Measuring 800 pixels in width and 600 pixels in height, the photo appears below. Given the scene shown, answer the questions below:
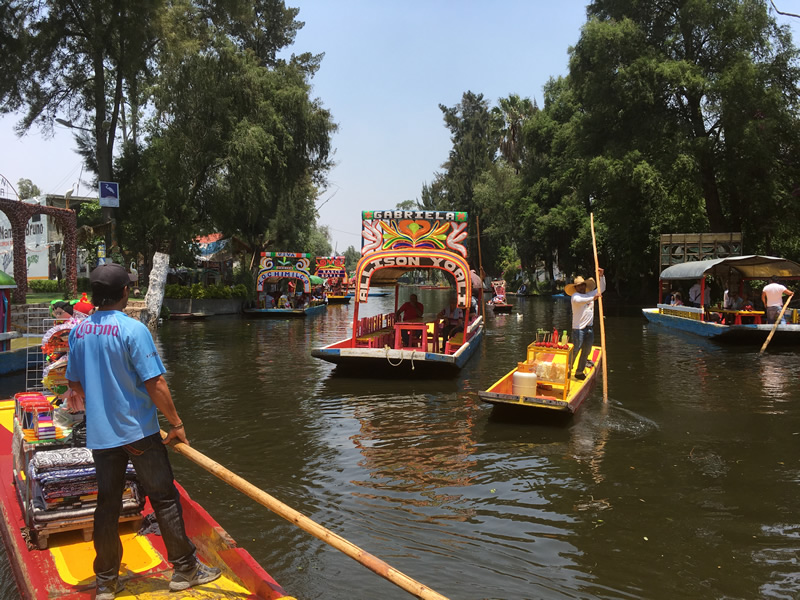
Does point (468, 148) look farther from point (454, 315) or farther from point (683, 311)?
point (454, 315)

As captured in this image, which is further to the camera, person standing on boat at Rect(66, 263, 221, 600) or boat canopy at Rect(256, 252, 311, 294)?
boat canopy at Rect(256, 252, 311, 294)

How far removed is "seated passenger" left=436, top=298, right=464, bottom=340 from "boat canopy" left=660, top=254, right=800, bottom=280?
9724 millimetres

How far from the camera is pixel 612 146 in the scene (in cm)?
3119

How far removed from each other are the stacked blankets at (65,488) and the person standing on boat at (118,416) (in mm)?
882

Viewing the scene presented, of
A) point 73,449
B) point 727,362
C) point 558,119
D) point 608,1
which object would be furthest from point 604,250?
point 73,449

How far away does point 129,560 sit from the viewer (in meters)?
4.39

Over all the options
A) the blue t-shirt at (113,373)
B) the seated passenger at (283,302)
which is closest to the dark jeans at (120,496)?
the blue t-shirt at (113,373)

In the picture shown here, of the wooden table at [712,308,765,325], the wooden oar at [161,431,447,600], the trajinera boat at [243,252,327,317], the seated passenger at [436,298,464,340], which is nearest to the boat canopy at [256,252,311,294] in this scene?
the trajinera boat at [243,252,327,317]

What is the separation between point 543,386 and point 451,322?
6.32 m

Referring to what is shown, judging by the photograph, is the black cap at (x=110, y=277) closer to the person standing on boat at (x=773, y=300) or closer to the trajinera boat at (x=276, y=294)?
the person standing on boat at (x=773, y=300)

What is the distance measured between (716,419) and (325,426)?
21.5ft

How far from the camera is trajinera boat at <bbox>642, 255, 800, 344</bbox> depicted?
18.9 m

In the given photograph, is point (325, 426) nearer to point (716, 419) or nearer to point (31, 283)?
point (716, 419)

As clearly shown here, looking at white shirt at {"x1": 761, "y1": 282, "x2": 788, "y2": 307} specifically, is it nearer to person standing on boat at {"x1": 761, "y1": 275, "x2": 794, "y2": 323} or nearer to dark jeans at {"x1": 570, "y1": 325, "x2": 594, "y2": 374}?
person standing on boat at {"x1": 761, "y1": 275, "x2": 794, "y2": 323}
